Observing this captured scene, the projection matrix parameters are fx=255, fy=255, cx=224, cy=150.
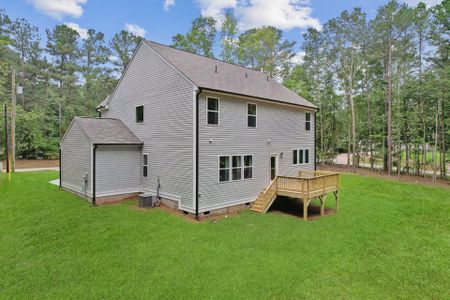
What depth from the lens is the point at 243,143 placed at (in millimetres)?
11531

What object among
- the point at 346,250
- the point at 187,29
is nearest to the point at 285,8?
the point at 187,29

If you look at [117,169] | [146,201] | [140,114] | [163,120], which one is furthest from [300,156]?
[117,169]

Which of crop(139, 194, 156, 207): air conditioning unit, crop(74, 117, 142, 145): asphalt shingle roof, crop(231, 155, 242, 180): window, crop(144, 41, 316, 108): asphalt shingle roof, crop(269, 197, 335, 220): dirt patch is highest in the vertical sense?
crop(144, 41, 316, 108): asphalt shingle roof

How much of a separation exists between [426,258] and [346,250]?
2173 mm

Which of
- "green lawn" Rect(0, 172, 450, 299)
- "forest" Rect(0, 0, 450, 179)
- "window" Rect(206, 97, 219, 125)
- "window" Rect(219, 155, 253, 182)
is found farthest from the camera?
"forest" Rect(0, 0, 450, 179)

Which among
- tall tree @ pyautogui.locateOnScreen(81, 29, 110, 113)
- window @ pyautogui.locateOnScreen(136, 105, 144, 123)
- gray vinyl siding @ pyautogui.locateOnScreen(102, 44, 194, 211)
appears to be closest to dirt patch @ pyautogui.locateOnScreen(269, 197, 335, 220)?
gray vinyl siding @ pyautogui.locateOnScreen(102, 44, 194, 211)

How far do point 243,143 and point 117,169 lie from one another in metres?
5.87

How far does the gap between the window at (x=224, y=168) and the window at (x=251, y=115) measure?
2134mm

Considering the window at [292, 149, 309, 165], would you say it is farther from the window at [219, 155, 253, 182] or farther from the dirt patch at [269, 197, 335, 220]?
the window at [219, 155, 253, 182]

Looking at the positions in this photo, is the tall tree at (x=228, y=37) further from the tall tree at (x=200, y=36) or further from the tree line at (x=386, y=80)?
the tree line at (x=386, y=80)

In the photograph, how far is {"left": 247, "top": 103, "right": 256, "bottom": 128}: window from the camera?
11.8 metres

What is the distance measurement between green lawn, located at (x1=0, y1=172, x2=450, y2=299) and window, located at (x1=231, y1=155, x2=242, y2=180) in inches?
69.2

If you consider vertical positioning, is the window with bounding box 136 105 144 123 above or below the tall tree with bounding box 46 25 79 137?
below

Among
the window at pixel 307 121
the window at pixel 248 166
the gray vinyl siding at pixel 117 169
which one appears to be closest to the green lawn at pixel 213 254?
the gray vinyl siding at pixel 117 169
